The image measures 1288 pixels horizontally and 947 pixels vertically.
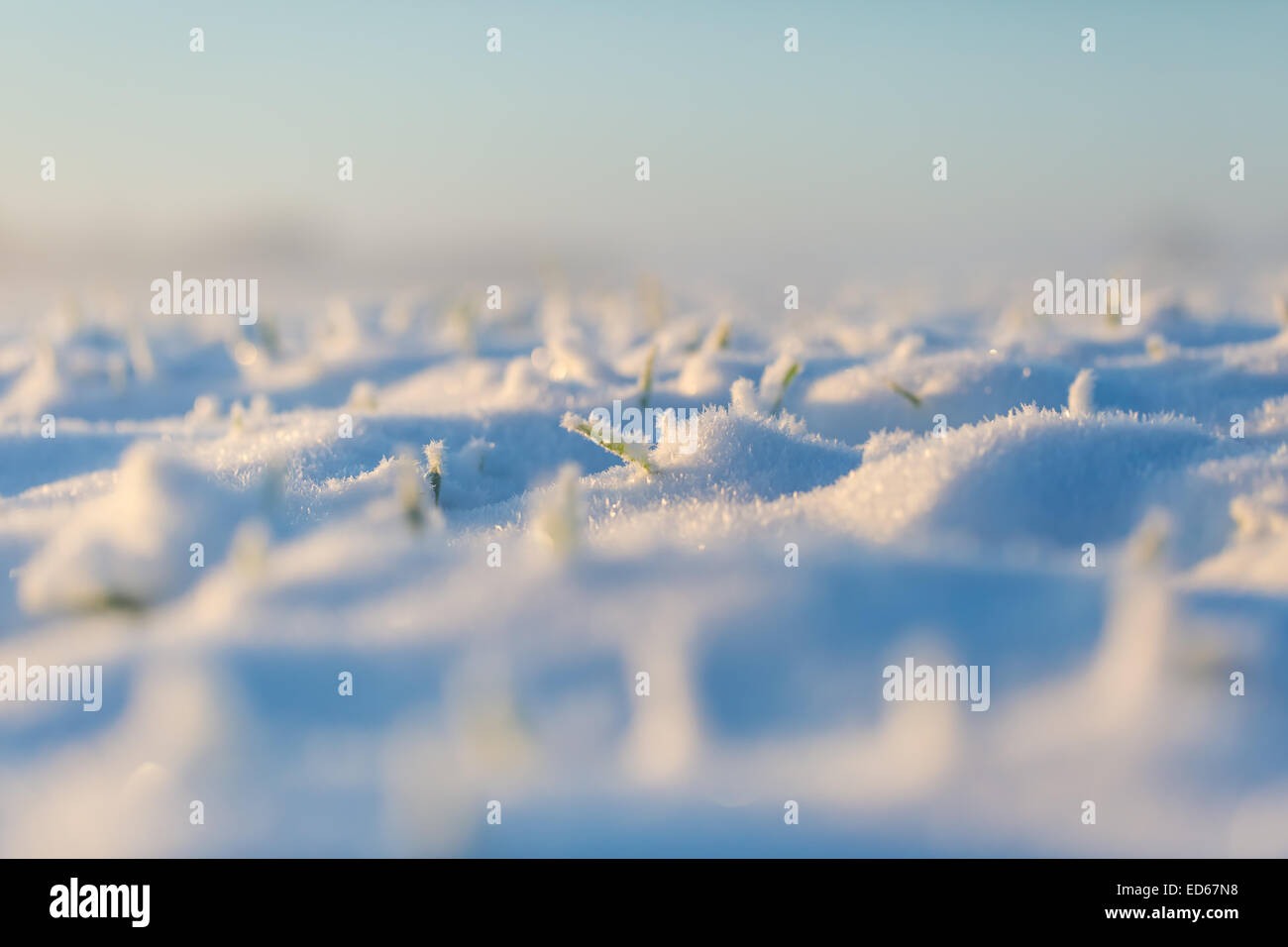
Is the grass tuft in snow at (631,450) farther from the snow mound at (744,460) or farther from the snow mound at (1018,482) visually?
the snow mound at (1018,482)

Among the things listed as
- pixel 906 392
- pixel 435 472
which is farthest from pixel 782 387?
pixel 435 472

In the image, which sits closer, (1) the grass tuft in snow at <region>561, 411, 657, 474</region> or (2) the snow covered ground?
(2) the snow covered ground

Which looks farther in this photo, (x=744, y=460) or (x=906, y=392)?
(x=906, y=392)

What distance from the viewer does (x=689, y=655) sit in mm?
912

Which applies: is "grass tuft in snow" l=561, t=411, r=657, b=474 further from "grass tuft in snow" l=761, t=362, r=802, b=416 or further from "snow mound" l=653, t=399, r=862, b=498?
"grass tuft in snow" l=761, t=362, r=802, b=416

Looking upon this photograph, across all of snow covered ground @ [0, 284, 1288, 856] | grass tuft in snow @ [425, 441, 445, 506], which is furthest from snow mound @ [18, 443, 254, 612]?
grass tuft in snow @ [425, 441, 445, 506]

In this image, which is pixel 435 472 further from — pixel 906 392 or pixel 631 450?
pixel 906 392

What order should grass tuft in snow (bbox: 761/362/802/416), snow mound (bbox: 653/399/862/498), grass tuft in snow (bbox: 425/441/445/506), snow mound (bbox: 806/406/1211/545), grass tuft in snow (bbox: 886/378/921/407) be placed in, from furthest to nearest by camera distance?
grass tuft in snow (bbox: 761/362/802/416) → grass tuft in snow (bbox: 886/378/921/407) → grass tuft in snow (bbox: 425/441/445/506) → snow mound (bbox: 653/399/862/498) → snow mound (bbox: 806/406/1211/545)

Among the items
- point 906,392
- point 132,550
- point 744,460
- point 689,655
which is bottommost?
point 689,655

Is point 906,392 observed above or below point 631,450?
above

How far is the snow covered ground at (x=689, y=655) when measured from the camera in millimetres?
796

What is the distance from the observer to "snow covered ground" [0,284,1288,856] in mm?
796
